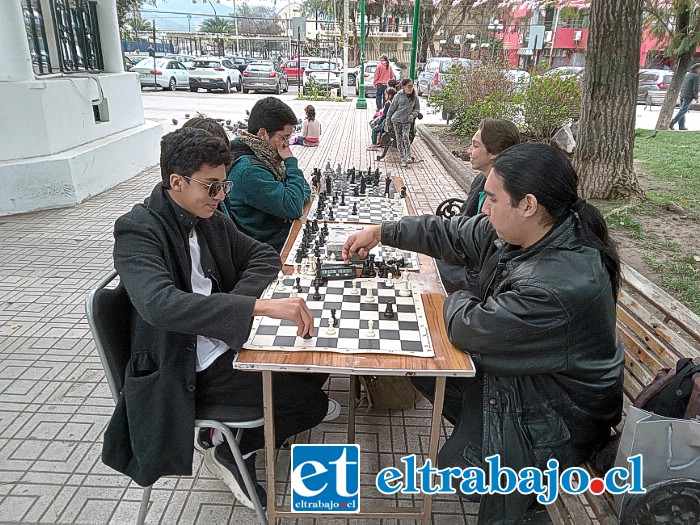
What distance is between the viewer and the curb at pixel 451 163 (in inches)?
319

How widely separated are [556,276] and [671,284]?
136 inches

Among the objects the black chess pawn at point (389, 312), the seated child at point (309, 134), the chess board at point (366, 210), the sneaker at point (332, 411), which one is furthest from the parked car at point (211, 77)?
the black chess pawn at point (389, 312)

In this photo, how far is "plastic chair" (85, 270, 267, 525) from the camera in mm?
1779

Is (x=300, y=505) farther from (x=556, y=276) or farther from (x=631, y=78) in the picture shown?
(x=631, y=78)

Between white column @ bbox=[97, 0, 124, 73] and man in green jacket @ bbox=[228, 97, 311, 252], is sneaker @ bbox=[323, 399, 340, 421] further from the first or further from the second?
white column @ bbox=[97, 0, 124, 73]

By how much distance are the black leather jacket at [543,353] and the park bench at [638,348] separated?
163 millimetres

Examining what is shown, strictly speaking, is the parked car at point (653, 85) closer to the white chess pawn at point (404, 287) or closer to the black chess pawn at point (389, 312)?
the white chess pawn at point (404, 287)

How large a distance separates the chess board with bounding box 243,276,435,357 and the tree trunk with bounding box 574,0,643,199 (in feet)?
17.1

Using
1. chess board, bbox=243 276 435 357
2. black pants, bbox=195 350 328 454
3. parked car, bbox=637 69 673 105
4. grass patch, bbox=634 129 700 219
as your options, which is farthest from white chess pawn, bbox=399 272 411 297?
parked car, bbox=637 69 673 105

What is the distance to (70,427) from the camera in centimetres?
284

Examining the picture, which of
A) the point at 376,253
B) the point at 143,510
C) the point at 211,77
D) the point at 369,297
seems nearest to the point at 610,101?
the point at 376,253

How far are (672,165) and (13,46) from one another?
1029 cm

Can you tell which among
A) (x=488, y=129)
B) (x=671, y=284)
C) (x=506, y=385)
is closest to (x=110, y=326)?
(x=506, y=385)

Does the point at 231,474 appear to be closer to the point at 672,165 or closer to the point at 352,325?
the point at 352,325
